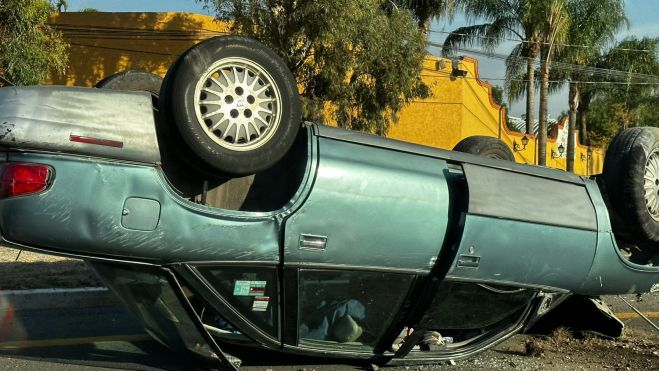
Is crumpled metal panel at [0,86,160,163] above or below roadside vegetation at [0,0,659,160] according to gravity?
below

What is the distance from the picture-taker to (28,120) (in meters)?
3.27

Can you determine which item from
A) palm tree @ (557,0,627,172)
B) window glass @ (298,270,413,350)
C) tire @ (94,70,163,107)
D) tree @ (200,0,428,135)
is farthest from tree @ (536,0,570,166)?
window glass @ (298,270,413,350)

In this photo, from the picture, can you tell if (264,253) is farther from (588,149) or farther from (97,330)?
(588,149)

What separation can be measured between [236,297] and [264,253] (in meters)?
0.35

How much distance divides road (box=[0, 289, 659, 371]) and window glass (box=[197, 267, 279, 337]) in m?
0.80

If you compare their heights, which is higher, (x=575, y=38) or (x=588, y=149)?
(x=575, y=38)

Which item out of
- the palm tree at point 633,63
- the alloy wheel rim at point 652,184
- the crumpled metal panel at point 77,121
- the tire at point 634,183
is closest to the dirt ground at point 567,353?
the tire at point 634,183

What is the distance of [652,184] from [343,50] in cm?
1084

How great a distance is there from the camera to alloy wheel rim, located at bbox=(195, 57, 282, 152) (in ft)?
11.9

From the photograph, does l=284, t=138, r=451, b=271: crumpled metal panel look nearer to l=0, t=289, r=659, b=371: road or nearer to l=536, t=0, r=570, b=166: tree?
l=0, t=289, r=659, b=371: road

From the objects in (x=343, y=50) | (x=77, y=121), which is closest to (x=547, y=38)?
(x=343, y=50)

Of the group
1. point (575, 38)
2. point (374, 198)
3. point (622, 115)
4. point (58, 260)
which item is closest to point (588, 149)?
point (622, 115)

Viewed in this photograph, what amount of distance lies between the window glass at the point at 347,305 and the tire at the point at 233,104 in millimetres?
766

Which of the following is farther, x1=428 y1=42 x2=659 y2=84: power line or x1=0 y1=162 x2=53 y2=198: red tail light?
x1=428 y1=42 x2=659 y2=84: power line
